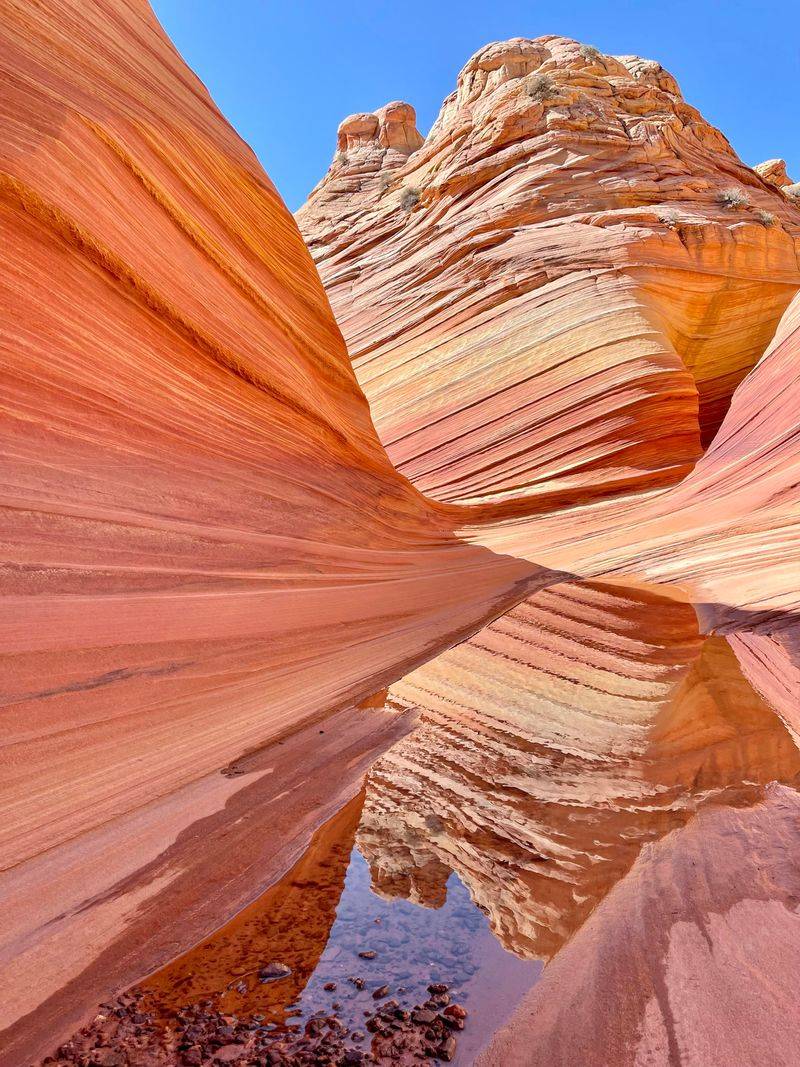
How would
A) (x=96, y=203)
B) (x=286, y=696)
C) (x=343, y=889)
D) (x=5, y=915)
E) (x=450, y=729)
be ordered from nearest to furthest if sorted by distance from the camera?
(x=5, y=915) → (x=343, y=889) → (x=450, y=729) → (x=286, y=696) → (x=96, y=203)

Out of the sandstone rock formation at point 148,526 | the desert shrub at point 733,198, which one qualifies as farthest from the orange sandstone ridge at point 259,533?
the desert shrub at point 733,198

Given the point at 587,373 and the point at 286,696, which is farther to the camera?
the point at 587,373

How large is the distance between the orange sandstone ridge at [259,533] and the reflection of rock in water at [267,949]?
0.19 feet

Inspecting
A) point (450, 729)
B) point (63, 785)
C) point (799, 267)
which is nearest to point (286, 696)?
point (450, 729)

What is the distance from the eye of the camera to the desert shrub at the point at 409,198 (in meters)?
14.4

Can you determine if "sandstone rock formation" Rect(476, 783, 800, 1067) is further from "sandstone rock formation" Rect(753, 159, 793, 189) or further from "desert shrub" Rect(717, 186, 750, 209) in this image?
"sandstone rock formation" Rect(753, 159, 793, 189)

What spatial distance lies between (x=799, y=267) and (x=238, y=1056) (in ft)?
48.4

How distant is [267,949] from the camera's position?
1418 mm

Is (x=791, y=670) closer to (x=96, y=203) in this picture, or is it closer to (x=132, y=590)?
(x=132, y=590)

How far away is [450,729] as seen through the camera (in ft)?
8.85

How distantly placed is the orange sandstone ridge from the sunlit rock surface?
3.2 inches

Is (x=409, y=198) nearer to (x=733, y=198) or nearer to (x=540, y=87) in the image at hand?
(x=540, y=87)

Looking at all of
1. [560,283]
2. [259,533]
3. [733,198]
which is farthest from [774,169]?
[259,533]

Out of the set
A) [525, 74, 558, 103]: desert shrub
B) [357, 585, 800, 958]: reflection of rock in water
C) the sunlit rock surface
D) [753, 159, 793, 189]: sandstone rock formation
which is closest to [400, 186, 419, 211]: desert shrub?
the sunlit rock surface
